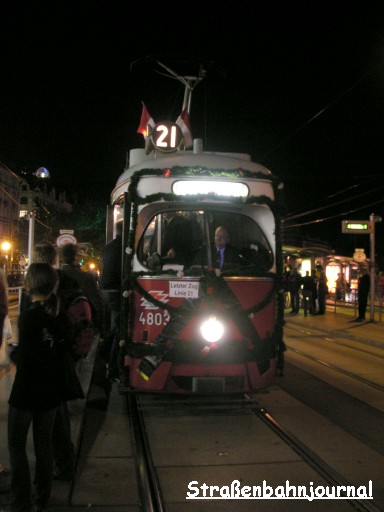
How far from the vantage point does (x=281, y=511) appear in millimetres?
4109

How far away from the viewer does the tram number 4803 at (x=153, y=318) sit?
6406 mm

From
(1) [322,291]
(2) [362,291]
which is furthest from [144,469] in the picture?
(1) [322,291]

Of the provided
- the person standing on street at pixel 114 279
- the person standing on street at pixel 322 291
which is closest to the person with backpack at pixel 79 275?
the person standing on street at pixel 114 279

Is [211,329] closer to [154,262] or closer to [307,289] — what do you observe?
[154,262]

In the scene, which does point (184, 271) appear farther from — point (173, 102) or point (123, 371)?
point (173, 102)

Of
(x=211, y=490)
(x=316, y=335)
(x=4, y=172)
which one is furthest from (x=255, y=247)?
(x=4, y=172)

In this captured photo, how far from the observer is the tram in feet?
20.8

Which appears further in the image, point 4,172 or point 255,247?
point 4,172

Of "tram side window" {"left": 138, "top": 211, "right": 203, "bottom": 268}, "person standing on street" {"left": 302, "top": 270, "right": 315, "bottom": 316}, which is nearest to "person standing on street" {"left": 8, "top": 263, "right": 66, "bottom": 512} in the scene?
"tram side window" {"left": 138, "top": 211, "right": 203, "bottom": 268}

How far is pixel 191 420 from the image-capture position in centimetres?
664

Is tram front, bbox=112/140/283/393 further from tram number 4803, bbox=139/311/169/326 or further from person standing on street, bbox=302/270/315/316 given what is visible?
person standing on street, bbox=302/270/315/316

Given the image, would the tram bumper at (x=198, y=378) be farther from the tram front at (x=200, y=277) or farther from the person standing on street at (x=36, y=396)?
the person standing on street at (x=36, y=396)

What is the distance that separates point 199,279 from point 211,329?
1.92ft

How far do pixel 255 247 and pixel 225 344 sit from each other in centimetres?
139
